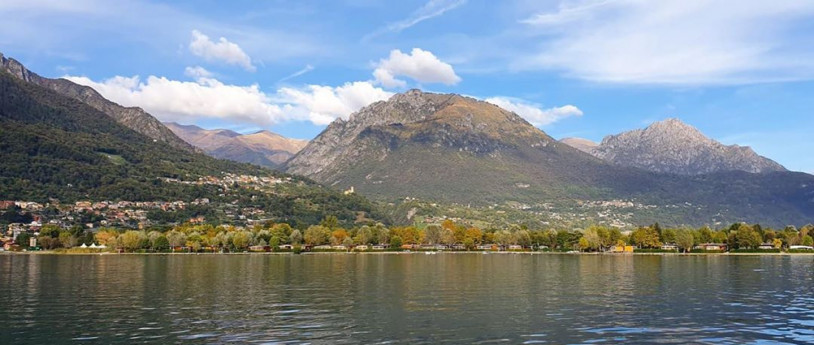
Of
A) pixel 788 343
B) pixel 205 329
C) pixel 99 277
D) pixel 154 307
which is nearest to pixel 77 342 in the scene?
pixel 205 329

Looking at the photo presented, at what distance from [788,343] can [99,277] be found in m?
82.6

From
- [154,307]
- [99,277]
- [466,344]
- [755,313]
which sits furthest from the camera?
[99,277]

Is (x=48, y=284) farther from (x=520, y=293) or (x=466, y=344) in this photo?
(x=466, y=344)

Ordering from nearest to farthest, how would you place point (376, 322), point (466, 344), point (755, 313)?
1. point (466, 344)
2. point (376, 322)
3. point (755, 313)

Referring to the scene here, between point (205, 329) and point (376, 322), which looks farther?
point (376, 322)

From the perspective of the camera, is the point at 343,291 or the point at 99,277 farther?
the point at 99,277

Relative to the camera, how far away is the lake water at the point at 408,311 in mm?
38781

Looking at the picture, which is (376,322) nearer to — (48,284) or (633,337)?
(633,337)

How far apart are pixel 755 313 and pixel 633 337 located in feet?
57.7

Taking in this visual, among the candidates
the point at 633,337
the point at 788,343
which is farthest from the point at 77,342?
the point at 788,343

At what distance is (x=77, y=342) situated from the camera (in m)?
36.8

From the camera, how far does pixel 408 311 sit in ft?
165

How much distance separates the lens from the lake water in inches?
1527

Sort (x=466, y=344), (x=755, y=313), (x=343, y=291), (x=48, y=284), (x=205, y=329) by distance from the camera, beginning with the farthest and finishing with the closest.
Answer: (x=48, y=284) → (x=343, y=291) → (x=755, y=313) → (x=205, y=329) → (x=466, y=344)
